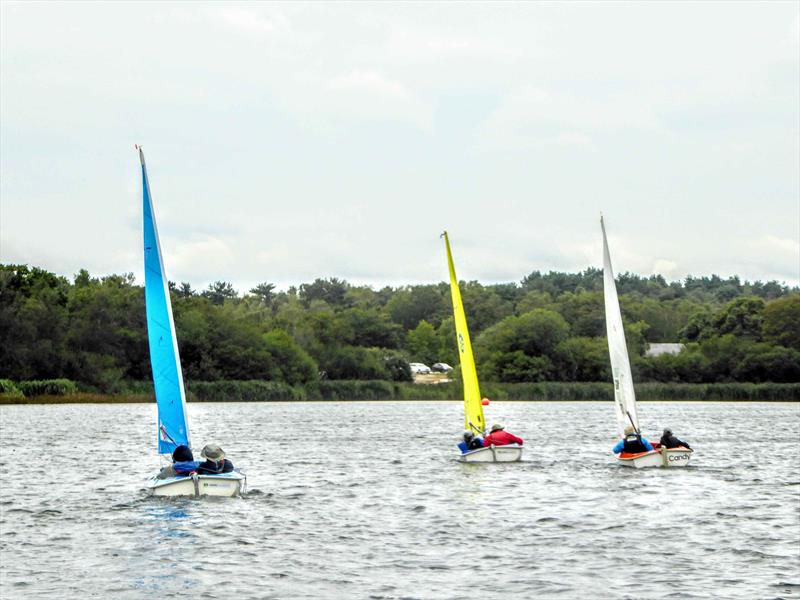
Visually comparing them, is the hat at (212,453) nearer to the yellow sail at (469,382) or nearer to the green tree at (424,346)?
the yellow sail at (469,382)

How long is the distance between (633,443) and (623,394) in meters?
1.60

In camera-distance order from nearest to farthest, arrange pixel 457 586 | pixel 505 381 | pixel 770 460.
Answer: pixel 457 586 < pixel 770 460 < pixel 505 381

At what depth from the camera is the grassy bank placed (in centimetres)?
11362

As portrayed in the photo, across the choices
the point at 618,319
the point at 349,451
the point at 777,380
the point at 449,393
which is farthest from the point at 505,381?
the point at 618,319

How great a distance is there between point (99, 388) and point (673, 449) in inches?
3512

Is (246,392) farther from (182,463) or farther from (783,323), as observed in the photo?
(182,463)

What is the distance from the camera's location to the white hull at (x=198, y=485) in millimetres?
30422

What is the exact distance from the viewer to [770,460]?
49188 millimetres

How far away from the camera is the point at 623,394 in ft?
136

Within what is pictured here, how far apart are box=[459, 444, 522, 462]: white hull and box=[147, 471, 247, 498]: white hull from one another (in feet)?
45.1

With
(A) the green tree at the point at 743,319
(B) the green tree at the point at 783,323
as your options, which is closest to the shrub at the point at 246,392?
(B) the green tree at the point at 783,323

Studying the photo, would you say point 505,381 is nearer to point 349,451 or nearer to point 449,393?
point 449,393

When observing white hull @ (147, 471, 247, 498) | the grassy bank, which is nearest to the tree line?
the grassy bank

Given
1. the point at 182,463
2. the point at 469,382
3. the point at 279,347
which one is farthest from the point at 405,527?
the point at 279,347
